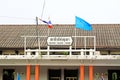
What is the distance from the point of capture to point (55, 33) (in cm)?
2877

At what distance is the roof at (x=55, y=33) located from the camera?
25.9 m

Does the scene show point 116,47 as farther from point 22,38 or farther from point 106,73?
point 22,38

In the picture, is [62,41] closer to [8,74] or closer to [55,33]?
[8,74]

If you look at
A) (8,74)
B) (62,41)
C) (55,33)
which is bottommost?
(8,74)

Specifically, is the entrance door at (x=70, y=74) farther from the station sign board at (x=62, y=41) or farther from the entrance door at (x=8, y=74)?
the station sign board at (x=62, y=41)

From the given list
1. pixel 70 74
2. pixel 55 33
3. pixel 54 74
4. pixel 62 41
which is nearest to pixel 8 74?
pixel 54 74

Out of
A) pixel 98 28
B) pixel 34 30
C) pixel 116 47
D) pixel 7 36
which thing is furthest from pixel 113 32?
pixel 7 36

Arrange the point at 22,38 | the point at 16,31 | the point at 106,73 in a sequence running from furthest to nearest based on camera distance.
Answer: the point at 16,31
the point at 22,38
the point at 106,73

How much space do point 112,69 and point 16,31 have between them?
8777 millimetres

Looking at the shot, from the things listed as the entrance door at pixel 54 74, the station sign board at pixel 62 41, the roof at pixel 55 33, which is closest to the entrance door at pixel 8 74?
the roof at pixel 55 33

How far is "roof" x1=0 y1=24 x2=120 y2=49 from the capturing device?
2589cm

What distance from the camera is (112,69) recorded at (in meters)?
24.8

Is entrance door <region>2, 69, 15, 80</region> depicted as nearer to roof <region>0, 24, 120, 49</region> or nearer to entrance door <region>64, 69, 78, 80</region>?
roof <region>0, 24, 120, 49</region>

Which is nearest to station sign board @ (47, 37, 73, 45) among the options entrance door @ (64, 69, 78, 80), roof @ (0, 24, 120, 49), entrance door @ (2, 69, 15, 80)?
roof @ (0, 24, 120, 49)
